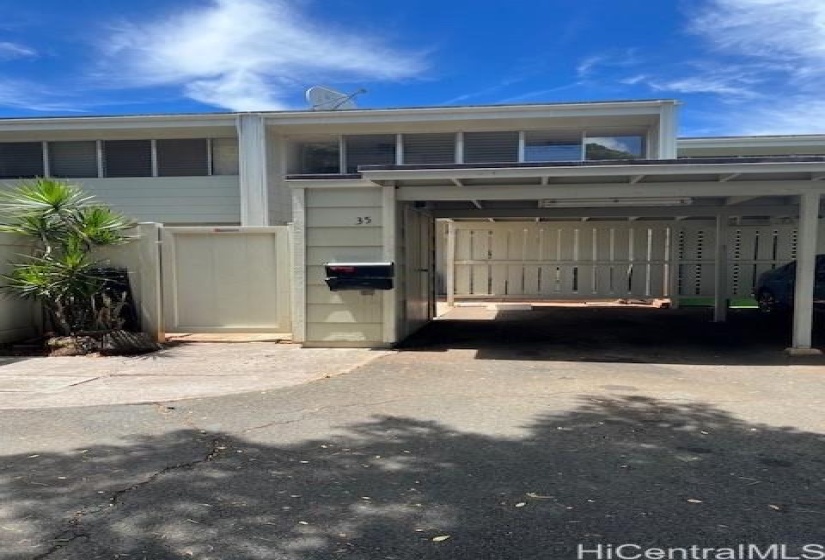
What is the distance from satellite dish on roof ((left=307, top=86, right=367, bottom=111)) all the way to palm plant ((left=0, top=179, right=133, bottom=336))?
351 inches

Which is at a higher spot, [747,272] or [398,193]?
[398,193]

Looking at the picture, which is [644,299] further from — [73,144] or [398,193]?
[73,144]

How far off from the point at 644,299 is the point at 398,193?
11.1 meters

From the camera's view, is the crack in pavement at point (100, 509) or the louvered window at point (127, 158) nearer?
the crack in pavement at point (100, 509)

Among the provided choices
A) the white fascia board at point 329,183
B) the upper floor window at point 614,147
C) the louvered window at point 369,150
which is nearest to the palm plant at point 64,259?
the white fascia board at point 329,183

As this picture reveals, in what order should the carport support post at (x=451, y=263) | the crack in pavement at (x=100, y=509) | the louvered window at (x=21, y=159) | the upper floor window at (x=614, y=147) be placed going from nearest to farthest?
the crack in pavement at (x=100, y=509) < the upper floor window at (x=614, y=147) < the louvered window at (x=21, y=159) < the carport support post at (x=451, y=263)

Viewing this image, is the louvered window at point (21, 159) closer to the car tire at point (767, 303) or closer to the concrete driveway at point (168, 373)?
the concrete driveway at point (168, 373)

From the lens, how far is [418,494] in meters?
3.94

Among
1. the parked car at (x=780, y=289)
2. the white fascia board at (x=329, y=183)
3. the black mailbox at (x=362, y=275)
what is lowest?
the parked car at (x=780, y=289)

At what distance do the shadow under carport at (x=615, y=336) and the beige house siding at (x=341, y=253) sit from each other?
91 cm

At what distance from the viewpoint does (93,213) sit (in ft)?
32.8

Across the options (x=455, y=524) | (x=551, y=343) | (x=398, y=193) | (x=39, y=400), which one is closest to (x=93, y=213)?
(x=39, y=400)

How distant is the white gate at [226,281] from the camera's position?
35.9 feet

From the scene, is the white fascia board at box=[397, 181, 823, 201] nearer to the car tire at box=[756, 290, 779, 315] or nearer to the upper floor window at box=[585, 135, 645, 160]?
the upper floor window at box=[585, 135, 645, 160]
